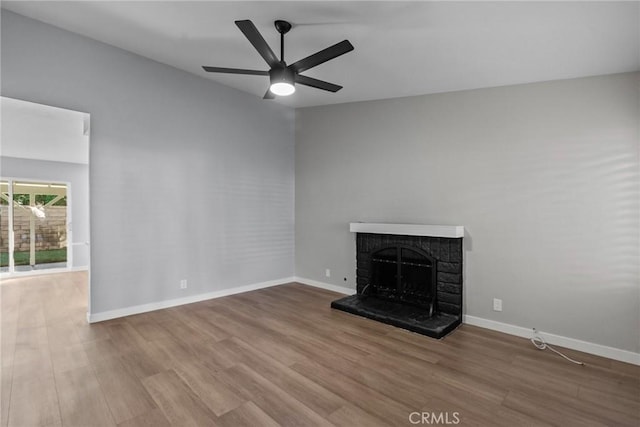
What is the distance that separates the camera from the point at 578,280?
2951 millimetres

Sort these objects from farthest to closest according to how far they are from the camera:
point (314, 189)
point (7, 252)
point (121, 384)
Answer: point (7, 252)
point (314, 189)
point (121, 384)

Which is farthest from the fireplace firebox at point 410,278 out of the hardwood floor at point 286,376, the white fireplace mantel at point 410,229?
the hardwood floor at point 286,376

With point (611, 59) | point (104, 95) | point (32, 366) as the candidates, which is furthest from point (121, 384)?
point (611, 59)

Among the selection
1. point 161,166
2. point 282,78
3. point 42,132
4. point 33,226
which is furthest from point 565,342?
point 33,226

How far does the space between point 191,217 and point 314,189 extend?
1969mm

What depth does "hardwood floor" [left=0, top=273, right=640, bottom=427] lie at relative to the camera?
1936mm

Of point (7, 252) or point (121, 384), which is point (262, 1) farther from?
point (7, 252)

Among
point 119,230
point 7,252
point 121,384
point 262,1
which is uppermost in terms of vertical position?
point 262,1

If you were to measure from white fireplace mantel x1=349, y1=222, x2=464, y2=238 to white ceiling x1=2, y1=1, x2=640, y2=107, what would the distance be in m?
1.64

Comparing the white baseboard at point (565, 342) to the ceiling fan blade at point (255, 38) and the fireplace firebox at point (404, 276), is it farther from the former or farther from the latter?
the ceiling fan blade at point (255, 38)

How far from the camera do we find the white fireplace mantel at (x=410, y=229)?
348 cm

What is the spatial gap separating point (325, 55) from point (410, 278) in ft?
9.16

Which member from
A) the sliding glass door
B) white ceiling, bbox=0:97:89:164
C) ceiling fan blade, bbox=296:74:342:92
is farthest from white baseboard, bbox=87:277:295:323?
the sliding glass door

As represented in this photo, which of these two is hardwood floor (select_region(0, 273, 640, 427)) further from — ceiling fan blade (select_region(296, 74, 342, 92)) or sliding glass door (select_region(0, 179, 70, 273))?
sliding glass door (select_region(0, 179, 70, 273))
